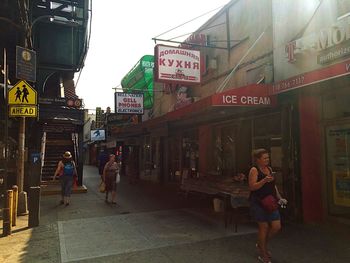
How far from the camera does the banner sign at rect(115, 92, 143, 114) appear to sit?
17.2 meters

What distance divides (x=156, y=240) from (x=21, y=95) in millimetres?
4838

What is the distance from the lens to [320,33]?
7.30 m

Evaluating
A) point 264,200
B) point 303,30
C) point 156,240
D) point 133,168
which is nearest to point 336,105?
point 303,30

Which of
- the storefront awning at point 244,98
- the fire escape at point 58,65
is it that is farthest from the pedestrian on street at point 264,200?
the fire escape at point 58,65

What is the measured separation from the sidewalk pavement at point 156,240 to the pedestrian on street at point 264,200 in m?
0.52

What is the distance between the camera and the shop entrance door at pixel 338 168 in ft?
24.7

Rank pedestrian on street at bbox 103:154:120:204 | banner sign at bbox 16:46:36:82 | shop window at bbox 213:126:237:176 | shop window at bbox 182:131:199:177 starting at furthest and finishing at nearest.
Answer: shop window at bbox 182:131:199:177 < pedestrian on street at bbox 103:154:120:204 < shop window at bbox 213:126:237:176 < banner sign at bbox 16:46:36:82

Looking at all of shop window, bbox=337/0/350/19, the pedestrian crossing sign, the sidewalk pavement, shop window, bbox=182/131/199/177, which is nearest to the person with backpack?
the sidewalk pavement

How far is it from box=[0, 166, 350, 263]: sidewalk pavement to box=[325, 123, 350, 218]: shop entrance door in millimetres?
507

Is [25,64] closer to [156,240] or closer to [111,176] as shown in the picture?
[111,176]

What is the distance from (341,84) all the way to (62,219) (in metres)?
7.11

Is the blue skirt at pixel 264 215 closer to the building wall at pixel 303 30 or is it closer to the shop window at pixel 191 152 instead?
the building wall at pixel 303 30

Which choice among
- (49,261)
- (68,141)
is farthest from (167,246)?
(68,141)

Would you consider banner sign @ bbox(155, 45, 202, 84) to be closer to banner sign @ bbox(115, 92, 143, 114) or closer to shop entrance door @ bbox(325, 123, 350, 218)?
shop entrance door @ bbox(325, 123, 350, 218)
